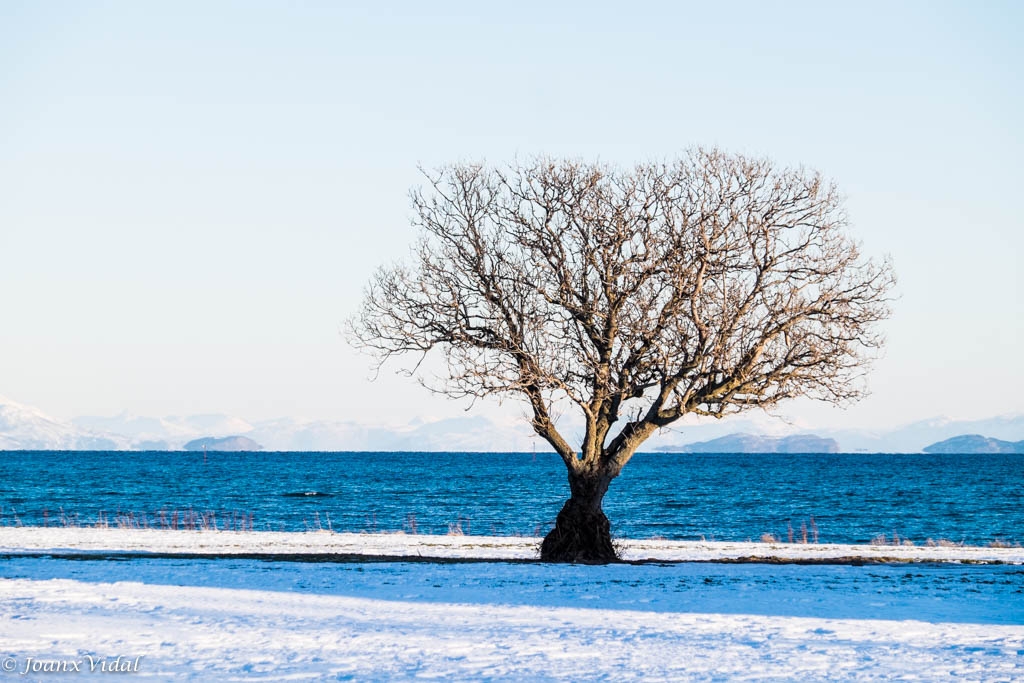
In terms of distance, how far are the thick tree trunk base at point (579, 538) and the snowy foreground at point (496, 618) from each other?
3.99 feet

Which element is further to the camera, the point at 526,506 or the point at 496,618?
the point at 526,506

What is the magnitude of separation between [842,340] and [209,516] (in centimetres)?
4632

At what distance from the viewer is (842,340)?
2616cm

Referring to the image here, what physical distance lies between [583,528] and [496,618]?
1021cm

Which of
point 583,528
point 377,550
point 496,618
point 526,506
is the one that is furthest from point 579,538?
point 526,506

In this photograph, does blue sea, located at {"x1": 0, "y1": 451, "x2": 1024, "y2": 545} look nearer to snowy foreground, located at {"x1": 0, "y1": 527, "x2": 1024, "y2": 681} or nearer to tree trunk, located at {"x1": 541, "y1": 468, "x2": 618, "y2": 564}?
tree trunk, located at {"x1": 541, "y1": 468, "x2": 618, "y2": 564}

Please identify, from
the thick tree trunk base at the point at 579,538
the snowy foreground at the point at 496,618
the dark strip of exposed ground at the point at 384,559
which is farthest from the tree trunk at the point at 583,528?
the snowy foreground at the point at 496,618

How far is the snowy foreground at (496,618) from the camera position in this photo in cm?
1318

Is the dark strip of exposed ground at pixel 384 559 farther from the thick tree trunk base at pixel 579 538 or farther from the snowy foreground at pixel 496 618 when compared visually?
the thick tree trunk base at pixel 579 538

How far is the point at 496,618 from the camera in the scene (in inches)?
675

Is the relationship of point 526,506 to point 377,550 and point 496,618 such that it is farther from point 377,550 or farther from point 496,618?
point 496,618

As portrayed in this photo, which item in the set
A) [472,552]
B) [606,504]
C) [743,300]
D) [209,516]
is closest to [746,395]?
[743,300]

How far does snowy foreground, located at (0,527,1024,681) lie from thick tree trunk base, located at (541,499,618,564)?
1.22m

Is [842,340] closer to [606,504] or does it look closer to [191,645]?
[191,645]
